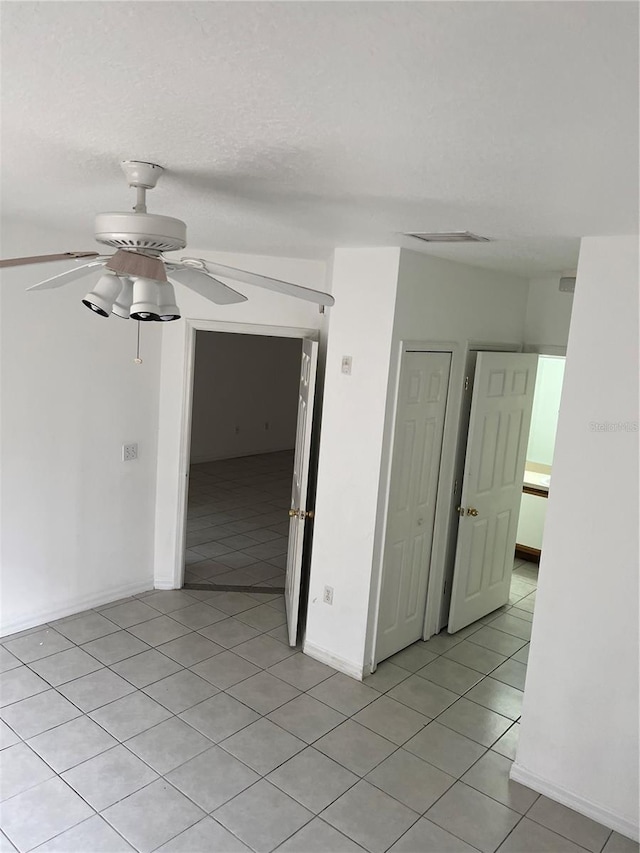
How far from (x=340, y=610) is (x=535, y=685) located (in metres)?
1.31

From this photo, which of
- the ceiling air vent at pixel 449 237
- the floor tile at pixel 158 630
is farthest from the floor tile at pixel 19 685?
the ceiling air vent at pixel 449 237

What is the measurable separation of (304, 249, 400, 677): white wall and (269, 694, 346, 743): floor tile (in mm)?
431

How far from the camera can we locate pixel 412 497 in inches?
171

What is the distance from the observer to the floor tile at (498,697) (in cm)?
393

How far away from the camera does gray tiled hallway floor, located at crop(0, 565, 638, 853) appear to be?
2863 millimetres

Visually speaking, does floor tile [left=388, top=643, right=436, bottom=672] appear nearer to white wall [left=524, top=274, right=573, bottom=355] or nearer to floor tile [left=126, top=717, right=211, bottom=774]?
floor tile [left=126, top=717, right=211, bottom=774]

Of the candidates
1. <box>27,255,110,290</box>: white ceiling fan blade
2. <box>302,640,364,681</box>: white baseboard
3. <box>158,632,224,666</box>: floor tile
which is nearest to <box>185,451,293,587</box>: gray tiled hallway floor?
<box>158,632,224,666</box>: floor tile

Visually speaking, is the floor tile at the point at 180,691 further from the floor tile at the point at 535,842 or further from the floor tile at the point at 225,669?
the floor tile at the point at 535,842

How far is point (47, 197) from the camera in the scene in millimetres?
3084

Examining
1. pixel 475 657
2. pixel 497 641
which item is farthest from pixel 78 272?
pixel 497 641

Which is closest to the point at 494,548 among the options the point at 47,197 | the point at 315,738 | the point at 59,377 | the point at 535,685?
→ the point at 535,685

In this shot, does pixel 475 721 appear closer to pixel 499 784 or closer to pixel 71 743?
pixel 499 784

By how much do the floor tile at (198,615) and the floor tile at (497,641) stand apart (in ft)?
5.87

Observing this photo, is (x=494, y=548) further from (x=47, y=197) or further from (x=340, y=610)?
(x=47, y=197)
